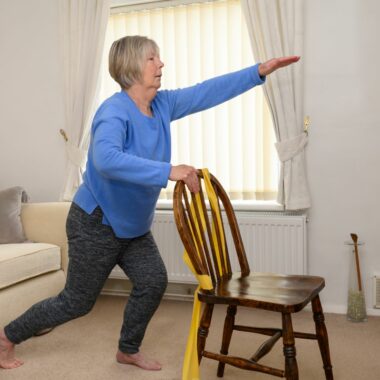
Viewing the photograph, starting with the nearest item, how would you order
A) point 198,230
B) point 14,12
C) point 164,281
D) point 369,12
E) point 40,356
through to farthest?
point 198,230, point 164,281, point 40,356, point 369,12, point 14,12

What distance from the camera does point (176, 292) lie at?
3744mm

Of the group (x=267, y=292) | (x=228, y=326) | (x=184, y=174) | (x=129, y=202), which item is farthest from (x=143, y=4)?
(x=267, y=292)

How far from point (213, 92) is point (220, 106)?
Result: 4.21 ft

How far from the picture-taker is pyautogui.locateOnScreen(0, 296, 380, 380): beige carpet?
94.6 inches

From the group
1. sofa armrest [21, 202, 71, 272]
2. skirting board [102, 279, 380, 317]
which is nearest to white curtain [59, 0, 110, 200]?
sofa armrest [21, 202, 71, 272]

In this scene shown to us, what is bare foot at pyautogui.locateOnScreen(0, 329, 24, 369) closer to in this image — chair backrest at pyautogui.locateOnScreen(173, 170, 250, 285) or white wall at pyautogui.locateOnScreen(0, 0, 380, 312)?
chair backrest at pyautogui.locateOnScreen(173, 170, 250, 285)

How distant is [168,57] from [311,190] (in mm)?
1275

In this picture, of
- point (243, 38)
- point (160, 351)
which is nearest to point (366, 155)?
point (243, 38)

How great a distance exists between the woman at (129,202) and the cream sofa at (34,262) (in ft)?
1.30

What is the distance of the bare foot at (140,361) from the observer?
2445 mm

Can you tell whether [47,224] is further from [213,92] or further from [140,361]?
[213,92]

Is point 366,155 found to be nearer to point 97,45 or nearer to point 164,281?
point 164,281

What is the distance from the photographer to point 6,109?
409 centimetres

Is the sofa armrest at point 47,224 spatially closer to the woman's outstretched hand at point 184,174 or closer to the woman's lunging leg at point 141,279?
the woman's lunging leg at point 141,279
